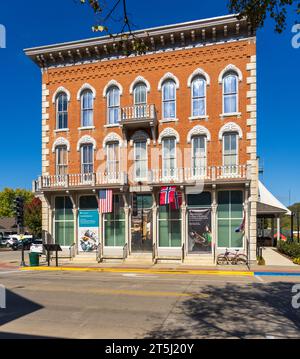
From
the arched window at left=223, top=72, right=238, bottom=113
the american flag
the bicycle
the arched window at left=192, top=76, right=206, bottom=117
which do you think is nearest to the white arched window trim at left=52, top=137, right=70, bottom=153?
the american flag

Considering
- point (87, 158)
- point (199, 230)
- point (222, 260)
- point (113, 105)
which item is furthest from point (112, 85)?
point (222, 260)

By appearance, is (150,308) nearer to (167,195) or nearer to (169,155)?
(167,195)

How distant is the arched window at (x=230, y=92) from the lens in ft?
70.0

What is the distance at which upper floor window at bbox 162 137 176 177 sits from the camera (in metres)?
22.1

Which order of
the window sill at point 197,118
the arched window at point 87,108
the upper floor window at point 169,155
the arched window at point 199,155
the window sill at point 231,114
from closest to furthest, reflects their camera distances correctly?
the window sill at point 231,114
the arched window at point 199,155
the window sill at point 197,118
the upper floor window at point 169,155
the arched window at point 87,108

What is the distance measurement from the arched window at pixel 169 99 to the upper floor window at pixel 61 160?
7641 millimetres

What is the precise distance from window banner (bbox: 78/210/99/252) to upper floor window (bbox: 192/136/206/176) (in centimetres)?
737

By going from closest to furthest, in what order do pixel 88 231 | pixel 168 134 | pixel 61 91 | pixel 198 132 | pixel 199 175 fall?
pixel 199 175, pixel 198 132, pixel 168 134, pixel 88 231, pixel 61 91

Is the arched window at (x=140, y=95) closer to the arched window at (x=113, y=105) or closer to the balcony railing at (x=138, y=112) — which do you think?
the balcony railing at (x=138, y=112)

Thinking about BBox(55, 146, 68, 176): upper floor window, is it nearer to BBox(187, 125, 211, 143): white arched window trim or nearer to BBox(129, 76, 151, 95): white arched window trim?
BBox(129, 76, 151, 95): white arched window trim

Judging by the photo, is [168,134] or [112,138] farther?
[112,138]

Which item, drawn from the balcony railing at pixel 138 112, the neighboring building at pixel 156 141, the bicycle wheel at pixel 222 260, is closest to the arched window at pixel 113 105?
the neighboring building at pixel 156 141

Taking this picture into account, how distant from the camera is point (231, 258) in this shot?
802 inches

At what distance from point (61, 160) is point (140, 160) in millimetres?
5970
